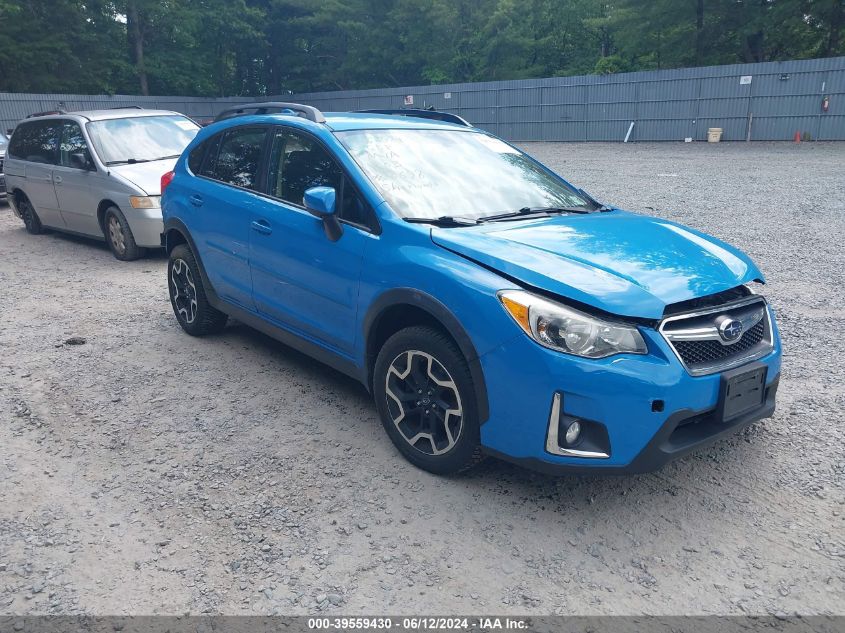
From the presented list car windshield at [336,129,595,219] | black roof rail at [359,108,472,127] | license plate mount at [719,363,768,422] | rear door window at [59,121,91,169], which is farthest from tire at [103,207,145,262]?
license plate mount at [719,363,768,422]

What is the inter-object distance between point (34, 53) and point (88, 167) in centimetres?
3845

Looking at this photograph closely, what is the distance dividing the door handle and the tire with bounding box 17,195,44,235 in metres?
8.05

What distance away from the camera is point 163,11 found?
46.2m

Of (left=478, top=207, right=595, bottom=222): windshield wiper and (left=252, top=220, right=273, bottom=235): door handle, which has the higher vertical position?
(left=478, top=207, right=595, bottom=222): windshield wiper

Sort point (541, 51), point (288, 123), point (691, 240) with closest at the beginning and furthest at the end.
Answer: point (691, 240), point (288, 123), point (541, 51)

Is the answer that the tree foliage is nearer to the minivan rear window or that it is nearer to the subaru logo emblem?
the minivan rear window

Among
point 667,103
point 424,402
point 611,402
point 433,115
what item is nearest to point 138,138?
point 433,115

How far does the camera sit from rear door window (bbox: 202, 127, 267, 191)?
4.91 meters

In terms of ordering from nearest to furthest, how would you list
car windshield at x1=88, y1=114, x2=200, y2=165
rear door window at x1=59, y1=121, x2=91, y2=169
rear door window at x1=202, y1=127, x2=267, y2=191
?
rear door window at x1=202, y1=127, x2=267, y2=191 → car windshield at x1=88, y1=114, x2=200, y2=165 → rear door window at x1=59, y1=121, x2=91, y2=169

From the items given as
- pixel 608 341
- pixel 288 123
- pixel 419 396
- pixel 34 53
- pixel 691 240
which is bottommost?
pixel 419 396

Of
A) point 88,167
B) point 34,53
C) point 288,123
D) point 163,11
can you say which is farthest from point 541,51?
point 288,123

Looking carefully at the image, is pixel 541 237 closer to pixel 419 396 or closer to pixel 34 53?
pixel 419 396

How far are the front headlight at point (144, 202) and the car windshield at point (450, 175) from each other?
16.8 ft

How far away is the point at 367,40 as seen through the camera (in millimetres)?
49406
